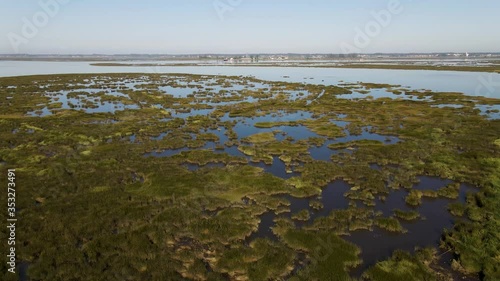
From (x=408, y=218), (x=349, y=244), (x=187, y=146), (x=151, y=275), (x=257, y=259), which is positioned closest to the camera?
(x=151, y=275)

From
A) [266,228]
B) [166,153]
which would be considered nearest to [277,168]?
[266,228]

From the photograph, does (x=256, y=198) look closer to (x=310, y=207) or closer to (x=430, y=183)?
(x=310, y=207)

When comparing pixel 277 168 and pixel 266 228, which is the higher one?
pixel 277 168

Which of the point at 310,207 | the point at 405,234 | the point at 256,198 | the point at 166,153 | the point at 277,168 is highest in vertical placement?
the point at 166,153

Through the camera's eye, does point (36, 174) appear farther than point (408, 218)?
Yes

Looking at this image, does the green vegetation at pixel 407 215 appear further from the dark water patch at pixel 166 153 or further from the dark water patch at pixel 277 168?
the dark water patch at pixel 166 153

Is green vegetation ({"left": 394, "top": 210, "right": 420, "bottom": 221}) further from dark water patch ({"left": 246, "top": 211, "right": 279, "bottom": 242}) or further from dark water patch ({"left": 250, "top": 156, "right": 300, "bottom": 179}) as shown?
dark water patch ({"left": 250, "top": 156, "right": 300, "bottom": 179})

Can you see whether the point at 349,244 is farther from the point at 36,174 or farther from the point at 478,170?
the point at 36,174

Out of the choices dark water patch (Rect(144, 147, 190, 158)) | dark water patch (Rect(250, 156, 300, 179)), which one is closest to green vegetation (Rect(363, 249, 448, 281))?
dark water patch (Rect(250, 156, 300, 179))

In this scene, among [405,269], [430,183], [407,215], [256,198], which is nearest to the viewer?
[405,269]

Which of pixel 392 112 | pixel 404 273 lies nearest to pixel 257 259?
pixel 404 273

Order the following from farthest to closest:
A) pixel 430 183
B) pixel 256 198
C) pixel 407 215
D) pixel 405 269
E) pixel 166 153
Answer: pixel 166 153, pixel 430 183, pixel 256 198, pixel 407 215, pixel 405 269
